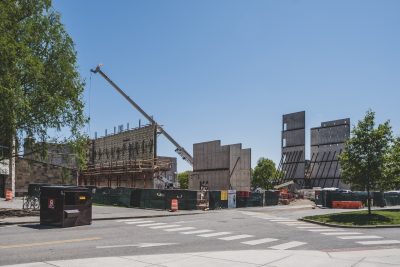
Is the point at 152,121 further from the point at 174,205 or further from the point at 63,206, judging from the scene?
the point at 63,206

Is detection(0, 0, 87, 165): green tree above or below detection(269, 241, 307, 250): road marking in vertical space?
above

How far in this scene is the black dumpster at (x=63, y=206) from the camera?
19844 millimetres

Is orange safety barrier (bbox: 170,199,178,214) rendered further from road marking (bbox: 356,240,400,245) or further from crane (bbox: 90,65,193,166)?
crane (bbox: 90,65,193,166)

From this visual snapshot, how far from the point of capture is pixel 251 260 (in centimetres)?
1122

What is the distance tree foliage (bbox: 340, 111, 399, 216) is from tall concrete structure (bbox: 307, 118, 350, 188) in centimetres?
4903

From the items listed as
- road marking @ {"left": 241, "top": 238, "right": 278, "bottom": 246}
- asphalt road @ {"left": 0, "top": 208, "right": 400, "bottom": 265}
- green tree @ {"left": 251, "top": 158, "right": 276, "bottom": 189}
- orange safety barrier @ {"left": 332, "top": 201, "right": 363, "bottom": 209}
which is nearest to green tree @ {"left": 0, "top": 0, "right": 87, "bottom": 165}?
asphalt road @ {"left": 0, "top": 208, "right": 400, "bottom": 265}

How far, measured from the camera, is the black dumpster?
19844mm

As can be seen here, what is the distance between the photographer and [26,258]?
11.4 metres

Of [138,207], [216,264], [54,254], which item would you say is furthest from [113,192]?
[216,264]

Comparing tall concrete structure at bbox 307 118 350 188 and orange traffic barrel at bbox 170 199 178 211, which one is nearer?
orange traffic barrel at bbox 170 199 178 211

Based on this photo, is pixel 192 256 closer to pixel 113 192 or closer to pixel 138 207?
pixel 138 207

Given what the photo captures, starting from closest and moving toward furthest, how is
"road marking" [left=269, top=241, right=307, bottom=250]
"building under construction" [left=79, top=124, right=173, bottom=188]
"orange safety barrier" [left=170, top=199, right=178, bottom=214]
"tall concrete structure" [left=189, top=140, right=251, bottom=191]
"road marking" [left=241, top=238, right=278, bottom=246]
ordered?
"road marking" [left=269, top=241, right=307, bottom=250]
"road marking" [left=241, top=238, right=278, bottom=246]
"orange safety barrier" [left=170, top=199, right=178, bottom=214]
"tall concrete structure" [left=189, top=140, right=251, bottom=191]
"building under construction" [left=79, top=124, right=173, bottom=188]

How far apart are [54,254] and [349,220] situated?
1841cm

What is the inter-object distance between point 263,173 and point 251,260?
341ft
